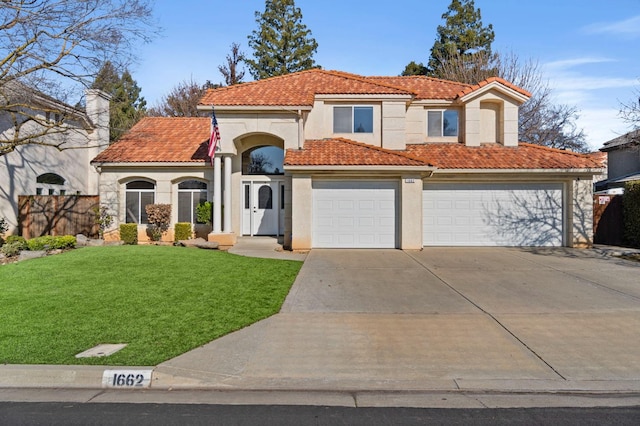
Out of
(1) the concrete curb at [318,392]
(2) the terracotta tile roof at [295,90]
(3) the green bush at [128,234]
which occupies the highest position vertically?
(2) the terracotta tile roof at [295,90]

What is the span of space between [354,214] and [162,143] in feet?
30.8

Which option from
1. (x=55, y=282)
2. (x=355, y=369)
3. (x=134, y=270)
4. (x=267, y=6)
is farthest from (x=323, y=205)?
(x=267, y=6)

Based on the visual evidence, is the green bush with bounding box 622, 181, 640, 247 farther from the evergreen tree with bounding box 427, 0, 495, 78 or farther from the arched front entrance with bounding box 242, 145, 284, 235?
the evergreen tree with bounding box 427, 0, 495, 78

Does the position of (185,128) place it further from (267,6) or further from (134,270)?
(267,6)

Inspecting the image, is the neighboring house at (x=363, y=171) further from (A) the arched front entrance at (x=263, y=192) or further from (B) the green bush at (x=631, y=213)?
(B) the green bush at (x=631, y=213)

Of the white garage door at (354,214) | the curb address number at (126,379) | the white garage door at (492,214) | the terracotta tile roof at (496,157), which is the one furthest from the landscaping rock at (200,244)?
the curb address number at (126,379)

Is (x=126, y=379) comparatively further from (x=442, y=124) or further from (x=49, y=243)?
(x=442, y=124)

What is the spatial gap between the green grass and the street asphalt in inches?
16.0

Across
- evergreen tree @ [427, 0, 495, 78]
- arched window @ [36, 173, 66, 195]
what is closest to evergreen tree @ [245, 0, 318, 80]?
evergreen tree @ [427, 0, 495, 78]

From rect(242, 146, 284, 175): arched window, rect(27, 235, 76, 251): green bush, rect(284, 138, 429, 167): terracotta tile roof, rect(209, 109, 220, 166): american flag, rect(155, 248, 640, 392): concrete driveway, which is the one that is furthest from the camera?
rect(242, 146, 284, 175): arched window

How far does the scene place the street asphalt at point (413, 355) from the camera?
4590 mm

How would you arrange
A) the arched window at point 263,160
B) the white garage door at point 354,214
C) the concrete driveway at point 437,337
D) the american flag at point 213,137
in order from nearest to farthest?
the concrete driveway at point 437,337 → the american flag at point 213,137 → the white garage door at point 354,214 → the arched window at point 263,160

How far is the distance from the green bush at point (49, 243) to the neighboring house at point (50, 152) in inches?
117

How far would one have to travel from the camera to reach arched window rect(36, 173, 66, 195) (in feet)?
58.7
